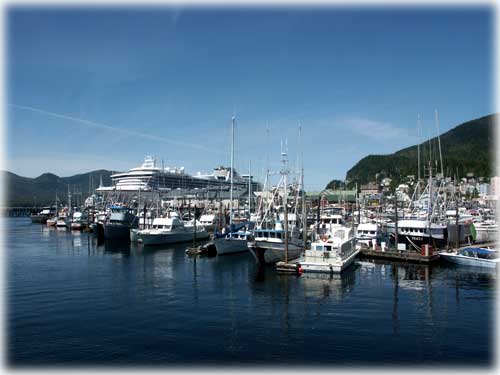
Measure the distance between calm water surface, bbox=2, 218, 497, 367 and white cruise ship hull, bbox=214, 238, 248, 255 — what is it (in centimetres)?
675

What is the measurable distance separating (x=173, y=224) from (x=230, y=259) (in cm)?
1969

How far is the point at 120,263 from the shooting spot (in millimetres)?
41406

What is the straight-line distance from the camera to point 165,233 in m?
57.0

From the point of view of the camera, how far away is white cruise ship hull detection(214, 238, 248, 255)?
144ft

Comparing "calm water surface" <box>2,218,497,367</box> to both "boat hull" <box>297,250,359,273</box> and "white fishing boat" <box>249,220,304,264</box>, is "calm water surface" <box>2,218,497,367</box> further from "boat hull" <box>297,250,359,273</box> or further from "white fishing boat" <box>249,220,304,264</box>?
"white fishing boat" <box>249,220,304,264</box>

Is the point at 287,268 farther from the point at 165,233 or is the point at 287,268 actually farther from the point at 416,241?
the point at 165,233

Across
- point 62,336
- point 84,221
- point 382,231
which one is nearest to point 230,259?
point 62,336

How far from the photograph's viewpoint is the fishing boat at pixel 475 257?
35.0 metres

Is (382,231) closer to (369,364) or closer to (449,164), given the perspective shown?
(369,364)

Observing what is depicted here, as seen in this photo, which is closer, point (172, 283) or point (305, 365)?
point (305, 365)

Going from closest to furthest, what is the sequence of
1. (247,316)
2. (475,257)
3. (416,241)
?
(247,316)
(475,257)
(416,241)

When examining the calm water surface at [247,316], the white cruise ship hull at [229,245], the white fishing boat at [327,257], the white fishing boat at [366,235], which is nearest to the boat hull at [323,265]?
the white fishing boat at [327,257]

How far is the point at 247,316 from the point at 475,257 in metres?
25.5

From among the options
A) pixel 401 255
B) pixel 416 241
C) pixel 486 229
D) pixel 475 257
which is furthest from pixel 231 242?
pixel 486 229
